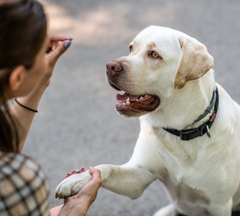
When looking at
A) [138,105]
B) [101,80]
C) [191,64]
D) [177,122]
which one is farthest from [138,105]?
[101,80]

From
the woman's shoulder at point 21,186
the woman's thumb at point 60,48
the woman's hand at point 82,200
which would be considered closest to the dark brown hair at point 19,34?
the woman's shoulder at point 21,186

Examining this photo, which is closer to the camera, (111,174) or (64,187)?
(64,187)

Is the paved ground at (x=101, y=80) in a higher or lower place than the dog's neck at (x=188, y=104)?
lower

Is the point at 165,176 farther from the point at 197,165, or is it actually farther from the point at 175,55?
the point at 175,55

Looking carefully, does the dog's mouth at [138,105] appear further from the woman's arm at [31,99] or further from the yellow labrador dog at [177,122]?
the woman's arm at [31,99]

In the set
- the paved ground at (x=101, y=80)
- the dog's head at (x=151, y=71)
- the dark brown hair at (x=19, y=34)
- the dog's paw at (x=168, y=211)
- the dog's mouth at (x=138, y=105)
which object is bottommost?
the dog's paw at (x=168, y=211)

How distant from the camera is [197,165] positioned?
192cm

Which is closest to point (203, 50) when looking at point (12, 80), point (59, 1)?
point (12, 80)

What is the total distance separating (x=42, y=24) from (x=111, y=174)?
1.04m

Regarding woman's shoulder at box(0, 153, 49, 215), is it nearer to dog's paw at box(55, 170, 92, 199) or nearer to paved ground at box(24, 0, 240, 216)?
dog's paw at box(55, 170, 92, 199)

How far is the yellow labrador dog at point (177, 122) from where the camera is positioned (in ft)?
5.95

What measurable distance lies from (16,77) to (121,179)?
3.44 ft

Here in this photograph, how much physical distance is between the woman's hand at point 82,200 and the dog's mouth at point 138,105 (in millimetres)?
387

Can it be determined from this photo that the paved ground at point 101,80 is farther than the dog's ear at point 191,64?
Yes
